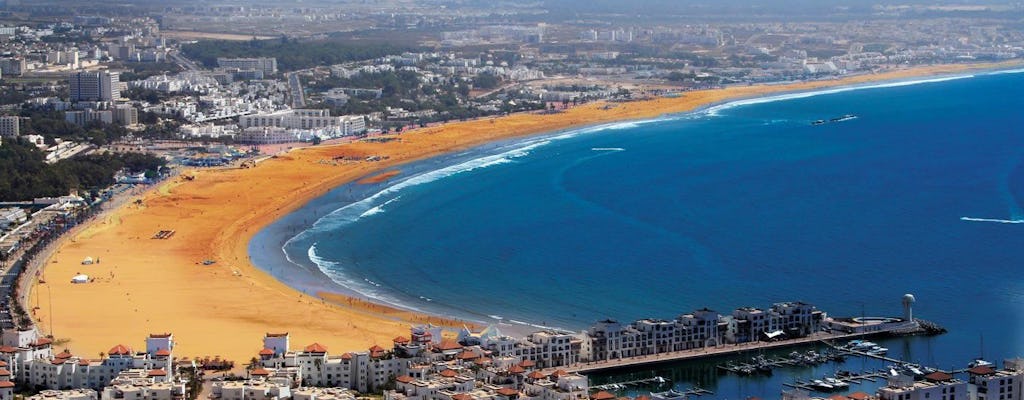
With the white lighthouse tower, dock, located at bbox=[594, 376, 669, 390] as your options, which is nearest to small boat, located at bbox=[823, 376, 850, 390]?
dock, located at bbox=[594, 376, 669, 390]

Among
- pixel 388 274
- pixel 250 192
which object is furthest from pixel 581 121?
pixel 388 274

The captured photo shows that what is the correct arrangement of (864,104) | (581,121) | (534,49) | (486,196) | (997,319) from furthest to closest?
(534,49) < (864,104) < (581,121) < (486,196) < (997,319)

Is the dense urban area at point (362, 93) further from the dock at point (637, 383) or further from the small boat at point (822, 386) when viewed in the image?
the small boat at point (822, 386)

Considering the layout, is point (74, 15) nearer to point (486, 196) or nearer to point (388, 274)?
point (486, 196)

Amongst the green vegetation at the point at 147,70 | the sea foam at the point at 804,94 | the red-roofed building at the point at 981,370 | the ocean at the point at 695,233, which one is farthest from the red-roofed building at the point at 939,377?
the green vegetation at the point at 147,70

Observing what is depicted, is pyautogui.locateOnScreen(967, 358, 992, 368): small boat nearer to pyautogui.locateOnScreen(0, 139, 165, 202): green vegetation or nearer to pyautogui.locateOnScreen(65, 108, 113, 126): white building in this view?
pyautogui.locateOnScreen(0, 139, 165, 202): green vegetation
